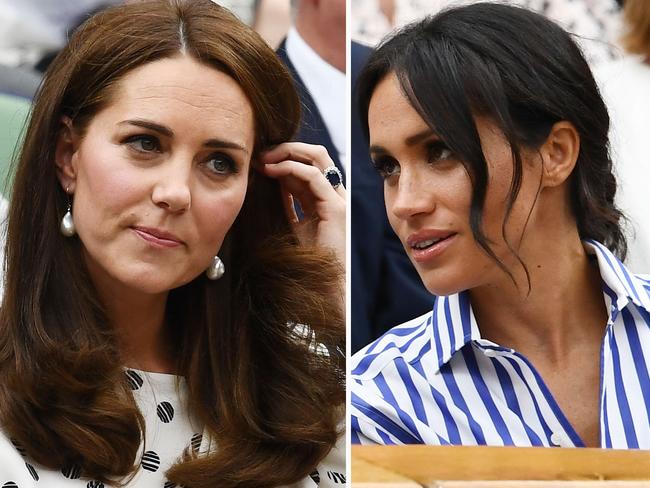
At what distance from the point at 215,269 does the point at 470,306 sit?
0.43 meters

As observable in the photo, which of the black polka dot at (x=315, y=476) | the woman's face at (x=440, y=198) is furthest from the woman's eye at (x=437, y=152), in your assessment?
the black polka dot at (x=315, y=476)

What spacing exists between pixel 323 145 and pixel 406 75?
21cm

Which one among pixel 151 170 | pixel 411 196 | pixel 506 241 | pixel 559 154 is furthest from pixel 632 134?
pixel 151 170

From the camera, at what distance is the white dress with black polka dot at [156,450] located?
1.52m

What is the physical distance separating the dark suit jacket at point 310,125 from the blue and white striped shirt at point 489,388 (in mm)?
337

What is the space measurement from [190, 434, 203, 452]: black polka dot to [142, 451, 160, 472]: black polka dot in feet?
0.21

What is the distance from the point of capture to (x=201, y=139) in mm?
1610

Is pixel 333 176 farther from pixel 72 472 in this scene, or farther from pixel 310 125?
pixel 72 472

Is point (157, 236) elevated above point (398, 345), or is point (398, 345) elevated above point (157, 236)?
point (157, 236)

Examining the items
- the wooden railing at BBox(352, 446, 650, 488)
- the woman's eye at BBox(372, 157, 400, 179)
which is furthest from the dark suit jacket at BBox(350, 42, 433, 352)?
the wooden railing at BBox(352, 446, 650, 488)

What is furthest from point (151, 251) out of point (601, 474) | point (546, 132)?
point (601, 474)

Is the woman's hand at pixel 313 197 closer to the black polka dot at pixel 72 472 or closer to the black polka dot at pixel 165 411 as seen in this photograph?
the black polka dot at pixel 165 411

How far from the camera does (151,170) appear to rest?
1587 mm

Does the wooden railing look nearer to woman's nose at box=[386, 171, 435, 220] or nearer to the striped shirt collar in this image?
the striped shirt collar
